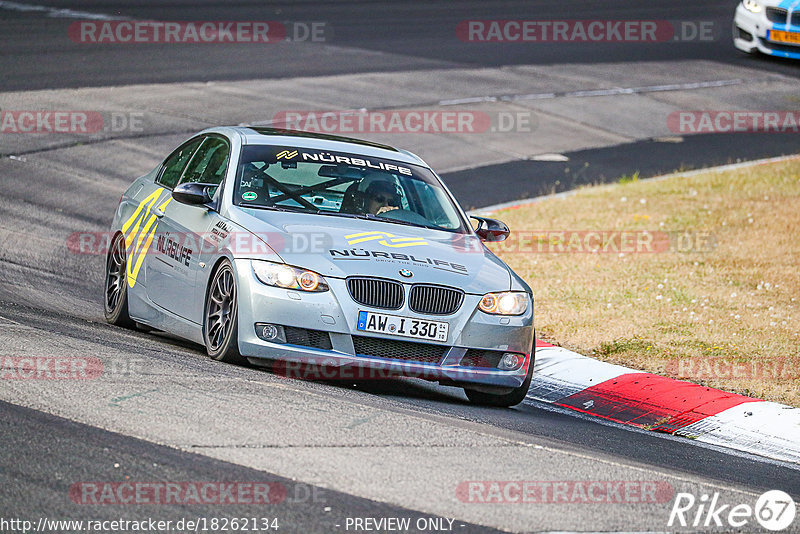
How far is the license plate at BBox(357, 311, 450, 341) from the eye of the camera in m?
7.12

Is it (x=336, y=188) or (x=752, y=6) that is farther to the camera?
(x=752, y=6)

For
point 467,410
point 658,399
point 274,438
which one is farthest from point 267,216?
point 658,399

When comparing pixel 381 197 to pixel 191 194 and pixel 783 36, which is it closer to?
pixel 191 194

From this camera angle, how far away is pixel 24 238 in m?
11.7

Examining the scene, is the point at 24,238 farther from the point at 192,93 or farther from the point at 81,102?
the point at 192,93

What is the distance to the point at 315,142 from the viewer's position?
28.9 feet

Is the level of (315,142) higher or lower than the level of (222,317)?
higher

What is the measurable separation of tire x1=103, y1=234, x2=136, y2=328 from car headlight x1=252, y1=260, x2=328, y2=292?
2.15 meters

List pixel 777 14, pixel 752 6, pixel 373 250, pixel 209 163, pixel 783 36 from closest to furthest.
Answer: pixel 373 250
pixel 209 163
pixel 777 14
pixel 752 6
pixel 783 36

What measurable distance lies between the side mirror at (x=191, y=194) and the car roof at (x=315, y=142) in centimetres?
68

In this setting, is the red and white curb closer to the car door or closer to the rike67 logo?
the rike67 logo

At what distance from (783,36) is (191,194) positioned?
19111mm

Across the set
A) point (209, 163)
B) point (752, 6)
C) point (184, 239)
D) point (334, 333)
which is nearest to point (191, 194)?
point (184, 239)

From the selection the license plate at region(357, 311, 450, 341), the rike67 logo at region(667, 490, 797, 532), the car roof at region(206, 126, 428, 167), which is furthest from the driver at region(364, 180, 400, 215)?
the rike67 logo at region(667, 490, 797, 532)
